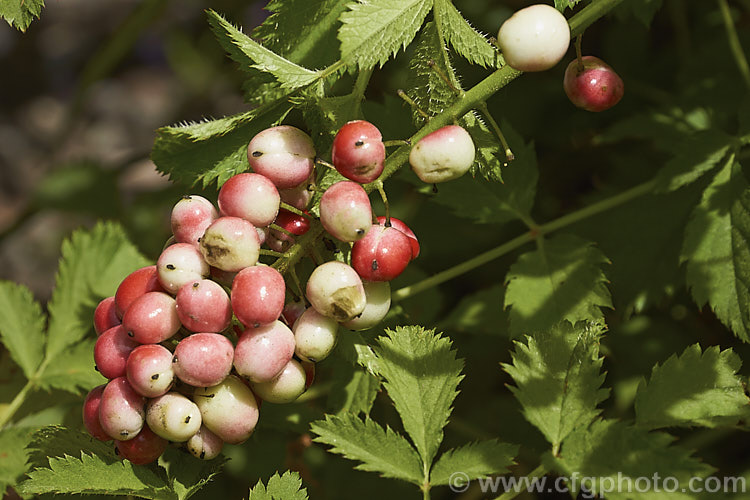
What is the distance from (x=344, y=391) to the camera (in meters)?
1.75

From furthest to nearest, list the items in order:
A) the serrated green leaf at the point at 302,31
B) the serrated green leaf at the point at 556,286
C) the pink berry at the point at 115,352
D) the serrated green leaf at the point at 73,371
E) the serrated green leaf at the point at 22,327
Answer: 1. the serrated green leaf at the point at 22,327
2. the serrated green leaf at the point at 73,371
3. the serrated green leaf at the point at 556,286
4. the serrated green leaf at the point at 302,31
5. the pink berry at the point at 115,352

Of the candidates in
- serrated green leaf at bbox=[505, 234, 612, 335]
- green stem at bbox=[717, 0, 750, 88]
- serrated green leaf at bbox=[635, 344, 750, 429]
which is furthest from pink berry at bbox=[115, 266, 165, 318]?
green stem at bbox=[717, 0, 750, 88]

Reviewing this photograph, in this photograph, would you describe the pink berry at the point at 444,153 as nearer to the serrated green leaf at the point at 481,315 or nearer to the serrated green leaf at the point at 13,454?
the serrated green leaf at the point at 481,315

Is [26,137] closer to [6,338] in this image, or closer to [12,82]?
[12,82]

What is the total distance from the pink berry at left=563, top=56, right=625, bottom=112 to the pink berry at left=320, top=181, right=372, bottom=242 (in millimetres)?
545

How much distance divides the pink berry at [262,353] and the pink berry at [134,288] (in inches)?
8.2

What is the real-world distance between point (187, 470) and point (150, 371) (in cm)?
33

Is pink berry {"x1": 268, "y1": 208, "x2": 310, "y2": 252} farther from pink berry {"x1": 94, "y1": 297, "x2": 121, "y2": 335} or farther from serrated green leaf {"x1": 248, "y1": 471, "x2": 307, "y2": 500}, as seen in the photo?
serrated green leaf {"x1": 248, "y1": 471, "x2": 307, "y2": 500}

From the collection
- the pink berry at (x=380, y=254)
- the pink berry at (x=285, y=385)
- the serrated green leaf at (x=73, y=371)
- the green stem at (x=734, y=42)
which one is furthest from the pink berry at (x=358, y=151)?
the green stem at (x=734, y=42)

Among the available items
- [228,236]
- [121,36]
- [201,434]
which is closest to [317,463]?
[201,434]

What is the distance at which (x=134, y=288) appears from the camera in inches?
51.6

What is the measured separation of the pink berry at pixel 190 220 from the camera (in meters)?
1.31

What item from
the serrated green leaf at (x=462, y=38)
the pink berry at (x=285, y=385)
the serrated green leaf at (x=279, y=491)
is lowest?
the serrated green leaf at (x=279, y=491)

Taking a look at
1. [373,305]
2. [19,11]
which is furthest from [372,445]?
[19,11]
